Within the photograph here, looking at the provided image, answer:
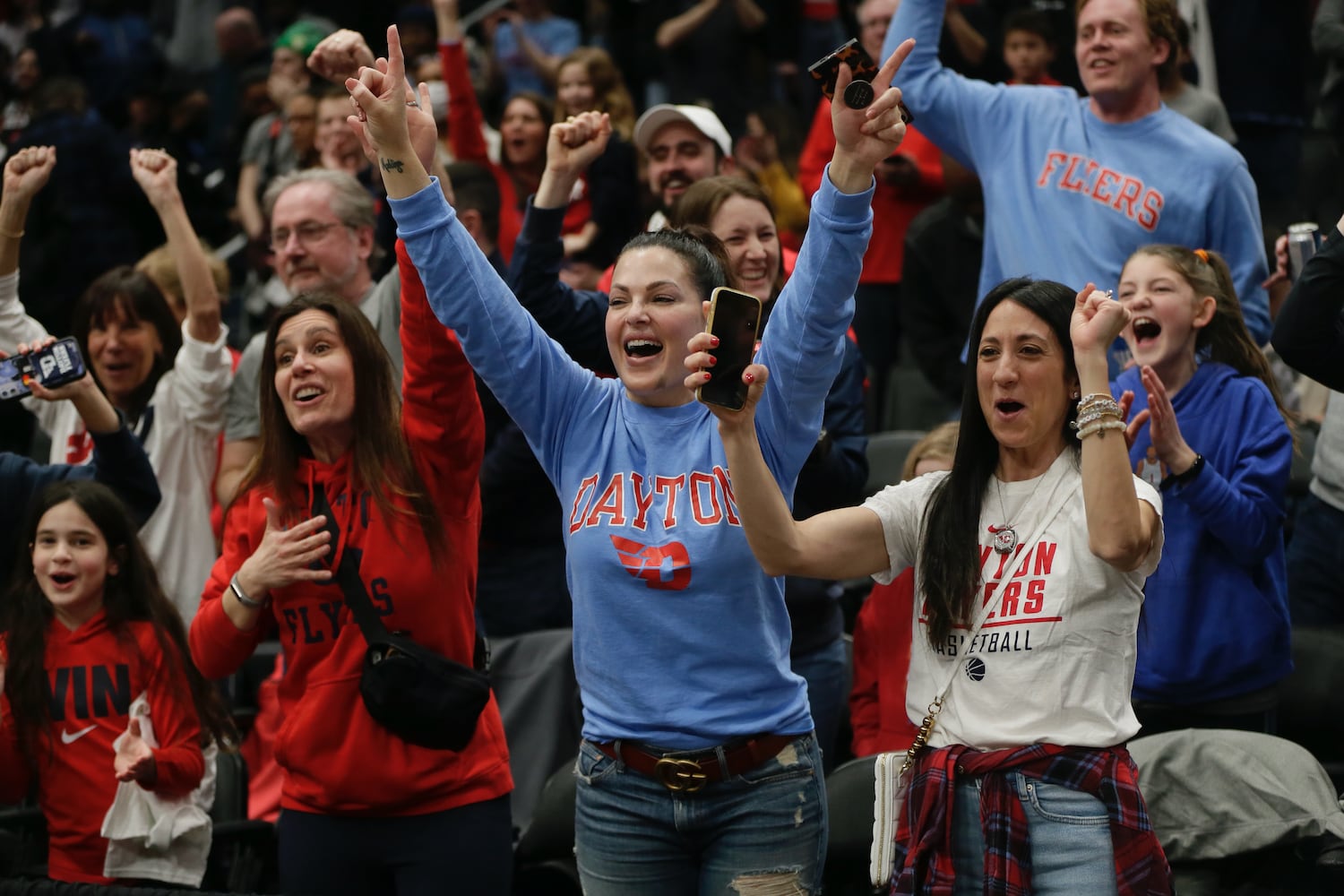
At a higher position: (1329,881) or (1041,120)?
(1041,120)

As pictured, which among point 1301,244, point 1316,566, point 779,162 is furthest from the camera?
point 779,162

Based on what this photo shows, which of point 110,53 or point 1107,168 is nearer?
point 1107,168

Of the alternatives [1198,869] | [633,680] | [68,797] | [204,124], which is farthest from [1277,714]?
[204,124]

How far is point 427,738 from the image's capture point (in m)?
3.24

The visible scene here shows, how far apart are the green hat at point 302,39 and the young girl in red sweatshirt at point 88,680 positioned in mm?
5117

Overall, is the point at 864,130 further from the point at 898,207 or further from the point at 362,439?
the point at 898,207

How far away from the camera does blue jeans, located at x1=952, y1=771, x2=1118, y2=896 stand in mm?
2543

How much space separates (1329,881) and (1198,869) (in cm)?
26

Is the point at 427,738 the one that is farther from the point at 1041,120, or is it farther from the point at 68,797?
the point at 1041,120

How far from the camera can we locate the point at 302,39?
8891mm

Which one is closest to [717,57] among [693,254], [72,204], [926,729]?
[72,204]

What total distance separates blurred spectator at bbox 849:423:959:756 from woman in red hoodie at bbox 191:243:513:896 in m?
1.14

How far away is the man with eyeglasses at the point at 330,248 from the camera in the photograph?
14.7 ft

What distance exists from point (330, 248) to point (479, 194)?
55 cm
